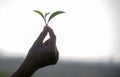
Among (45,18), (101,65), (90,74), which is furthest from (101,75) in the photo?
(45,18)

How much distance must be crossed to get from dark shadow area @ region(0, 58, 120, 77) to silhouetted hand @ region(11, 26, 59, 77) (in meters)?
42.0

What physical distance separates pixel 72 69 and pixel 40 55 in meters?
67.3

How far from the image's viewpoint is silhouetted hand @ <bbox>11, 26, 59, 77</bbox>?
7.91ft

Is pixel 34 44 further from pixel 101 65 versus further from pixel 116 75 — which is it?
pixel 101 65

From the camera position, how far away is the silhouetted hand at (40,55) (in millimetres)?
2412

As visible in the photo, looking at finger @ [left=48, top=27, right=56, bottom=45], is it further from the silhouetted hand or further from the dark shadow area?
the dark shadow area


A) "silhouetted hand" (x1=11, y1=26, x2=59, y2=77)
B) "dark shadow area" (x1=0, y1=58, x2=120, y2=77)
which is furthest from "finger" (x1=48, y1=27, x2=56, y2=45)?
"dark shadow area" (x1=0, y1=58, x2=120, y2=77)

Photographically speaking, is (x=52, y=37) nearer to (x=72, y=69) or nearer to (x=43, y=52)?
(x=43, y=52)

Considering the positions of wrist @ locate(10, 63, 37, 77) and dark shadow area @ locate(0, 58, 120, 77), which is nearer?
wrist @ locate(10, 63, 37, 77)

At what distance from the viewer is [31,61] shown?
2430 mm

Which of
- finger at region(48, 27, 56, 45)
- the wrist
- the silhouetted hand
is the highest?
finger at region(48, 27, 56, 45)

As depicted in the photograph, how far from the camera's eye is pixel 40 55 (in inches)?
96.4

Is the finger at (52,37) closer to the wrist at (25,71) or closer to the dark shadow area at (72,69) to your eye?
the wrist at (25,71)

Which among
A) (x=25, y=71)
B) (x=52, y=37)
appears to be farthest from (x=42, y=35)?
(x=25, y=71)
